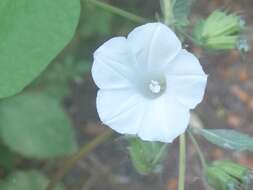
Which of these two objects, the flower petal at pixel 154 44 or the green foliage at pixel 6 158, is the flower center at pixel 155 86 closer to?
the flower petal at pixel 154 44

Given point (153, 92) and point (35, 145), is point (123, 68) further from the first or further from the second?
point (35, 145)

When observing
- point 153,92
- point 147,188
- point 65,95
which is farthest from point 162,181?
point 153,92

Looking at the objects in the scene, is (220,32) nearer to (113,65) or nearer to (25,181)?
(113,65)

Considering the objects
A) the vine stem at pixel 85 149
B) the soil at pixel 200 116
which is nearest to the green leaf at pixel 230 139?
the vine stem at pixel 85 149

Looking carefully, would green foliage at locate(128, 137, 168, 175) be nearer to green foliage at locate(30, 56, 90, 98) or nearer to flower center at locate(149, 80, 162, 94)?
flower center at locate(149, 80, 162, 94)

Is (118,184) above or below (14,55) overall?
below

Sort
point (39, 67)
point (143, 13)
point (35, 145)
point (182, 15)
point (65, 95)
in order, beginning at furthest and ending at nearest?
1. point (143, 13)
2. point (65, 95)
3. point (35, 145)
4. point (182, 15)
5. point (39, 67)

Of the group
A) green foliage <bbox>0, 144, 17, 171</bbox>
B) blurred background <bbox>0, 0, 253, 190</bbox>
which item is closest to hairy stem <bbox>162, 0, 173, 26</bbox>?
blurred background <bbox>0, 0, 253, 190</bbox>
